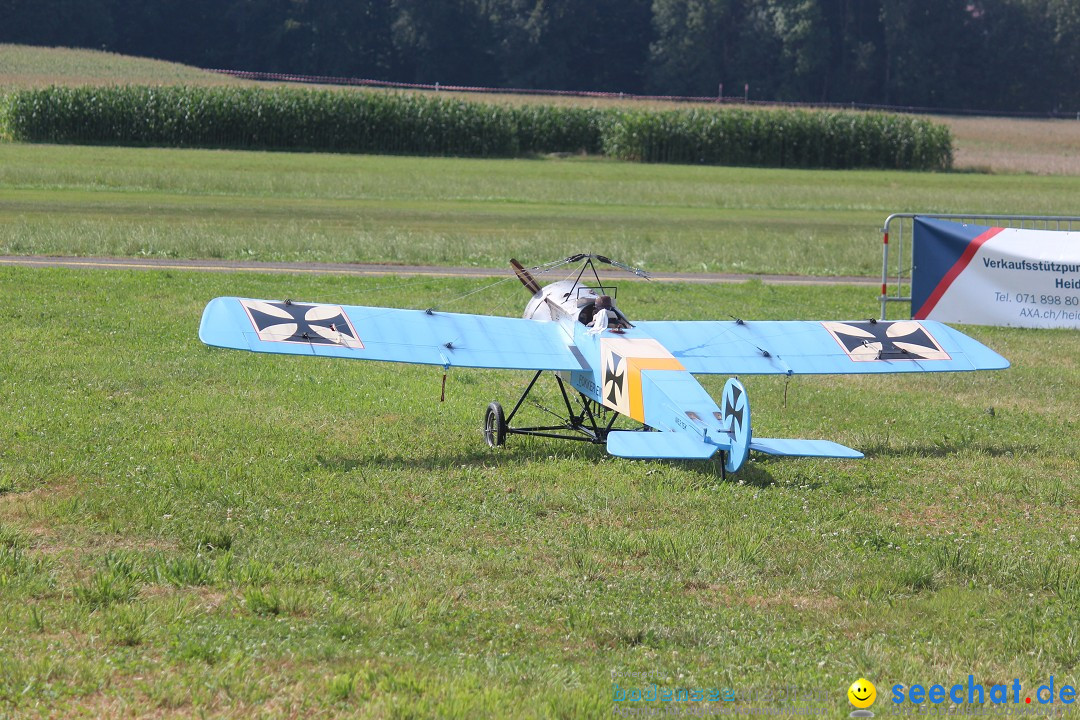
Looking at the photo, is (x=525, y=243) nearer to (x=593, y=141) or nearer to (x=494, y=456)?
(x=494, y=456)

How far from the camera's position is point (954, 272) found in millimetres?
19875

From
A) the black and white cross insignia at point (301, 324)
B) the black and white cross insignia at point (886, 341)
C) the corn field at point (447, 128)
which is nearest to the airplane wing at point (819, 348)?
Result: the black and white cross insignia at point (886, 341)

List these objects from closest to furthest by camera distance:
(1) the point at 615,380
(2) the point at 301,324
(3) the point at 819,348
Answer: (1) the point at 615,380 < (2) the point at 301,324 < (3) the point at 819,348

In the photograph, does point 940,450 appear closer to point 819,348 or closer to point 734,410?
point 819,348

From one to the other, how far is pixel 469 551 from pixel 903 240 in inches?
1005

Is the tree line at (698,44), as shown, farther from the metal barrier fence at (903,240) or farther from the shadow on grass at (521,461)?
the shadow on grass at (521,461)

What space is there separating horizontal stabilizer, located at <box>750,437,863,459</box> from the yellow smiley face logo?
385 cm

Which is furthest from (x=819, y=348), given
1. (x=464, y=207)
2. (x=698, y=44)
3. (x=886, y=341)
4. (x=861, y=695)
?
(x=698, y=44)

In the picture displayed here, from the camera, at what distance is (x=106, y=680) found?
642 cm

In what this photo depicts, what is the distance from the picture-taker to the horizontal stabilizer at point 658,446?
978 cm

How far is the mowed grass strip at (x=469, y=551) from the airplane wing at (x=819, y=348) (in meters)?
0.98

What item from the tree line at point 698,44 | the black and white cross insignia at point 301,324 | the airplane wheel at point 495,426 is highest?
the tree line at point 698,44

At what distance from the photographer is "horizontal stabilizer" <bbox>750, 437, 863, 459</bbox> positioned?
1017 centimetres

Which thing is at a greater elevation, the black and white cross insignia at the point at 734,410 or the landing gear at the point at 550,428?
the black and white cross insignia at the point at 734,410
